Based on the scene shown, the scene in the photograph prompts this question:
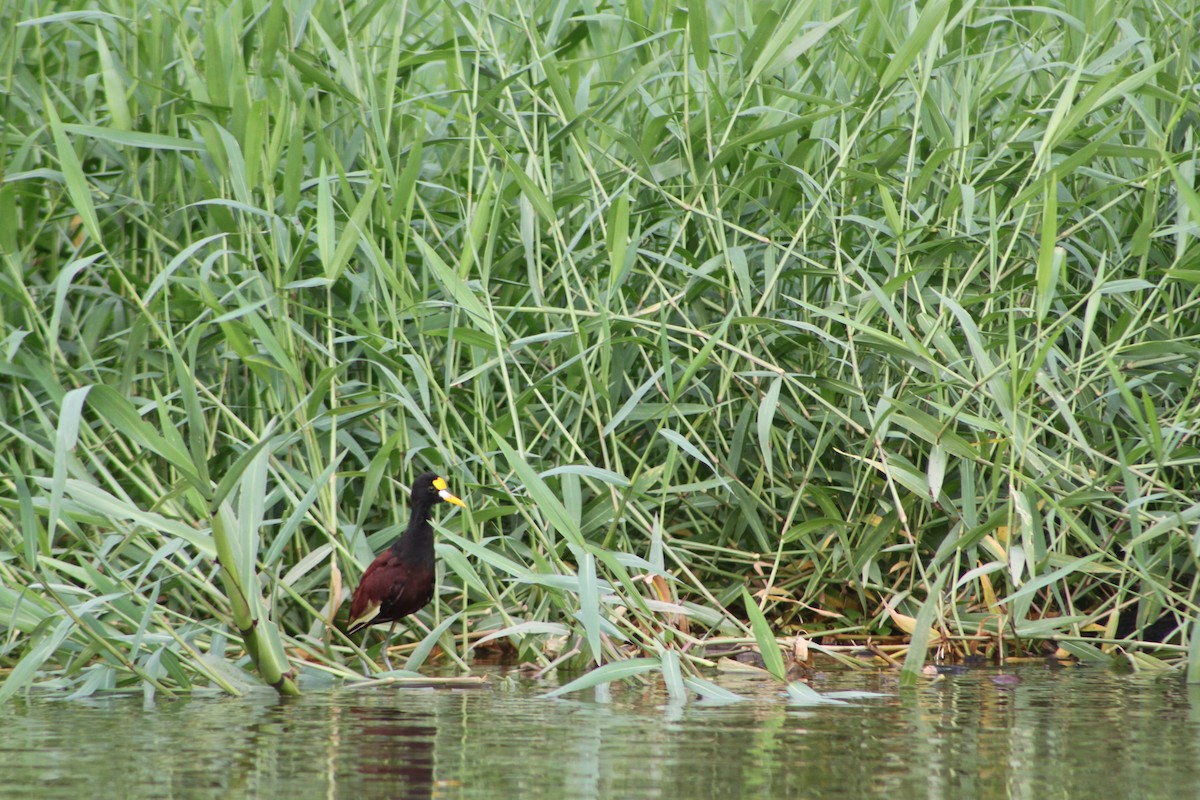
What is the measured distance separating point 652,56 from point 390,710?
2.49 m

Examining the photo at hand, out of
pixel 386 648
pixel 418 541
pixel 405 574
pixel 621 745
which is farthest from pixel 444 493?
pixel 621 745

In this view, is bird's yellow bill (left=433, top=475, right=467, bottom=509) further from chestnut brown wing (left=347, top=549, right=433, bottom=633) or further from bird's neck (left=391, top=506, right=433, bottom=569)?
chestnut brown wing (left=347, top=549, right=433, bottom=633)

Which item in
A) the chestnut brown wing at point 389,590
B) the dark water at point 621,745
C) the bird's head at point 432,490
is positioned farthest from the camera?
the bird's head at point 432,490

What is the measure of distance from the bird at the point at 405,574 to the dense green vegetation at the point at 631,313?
11 centimetres

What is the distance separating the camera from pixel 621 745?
11.8 feet

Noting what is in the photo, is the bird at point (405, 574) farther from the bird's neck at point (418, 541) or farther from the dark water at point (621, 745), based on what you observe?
the dark water at point (621, 745)

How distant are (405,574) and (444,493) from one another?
277mm

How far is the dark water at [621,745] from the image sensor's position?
10.4ft

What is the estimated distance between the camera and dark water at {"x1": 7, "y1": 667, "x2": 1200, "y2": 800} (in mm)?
3176

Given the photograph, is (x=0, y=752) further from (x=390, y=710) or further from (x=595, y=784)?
(x=595, y=784)

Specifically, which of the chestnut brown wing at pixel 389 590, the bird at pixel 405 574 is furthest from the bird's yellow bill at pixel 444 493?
the chestnut brown wing at pixel 389 590

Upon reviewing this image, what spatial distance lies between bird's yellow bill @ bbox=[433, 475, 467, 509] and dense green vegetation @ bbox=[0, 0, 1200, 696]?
74 millimetres

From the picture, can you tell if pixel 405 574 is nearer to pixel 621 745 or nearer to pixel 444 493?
pixel 444 493

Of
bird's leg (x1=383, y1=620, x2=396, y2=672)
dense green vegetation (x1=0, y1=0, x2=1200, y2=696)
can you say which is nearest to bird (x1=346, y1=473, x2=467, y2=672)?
bird's leg (x1=383, y1=620, x2=396, y2=672)
